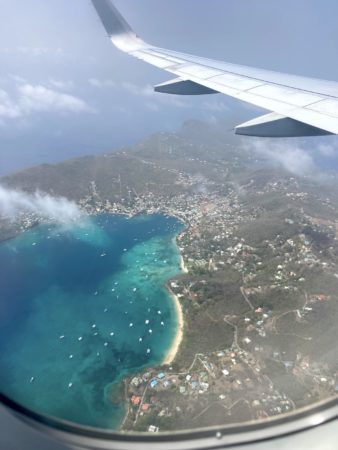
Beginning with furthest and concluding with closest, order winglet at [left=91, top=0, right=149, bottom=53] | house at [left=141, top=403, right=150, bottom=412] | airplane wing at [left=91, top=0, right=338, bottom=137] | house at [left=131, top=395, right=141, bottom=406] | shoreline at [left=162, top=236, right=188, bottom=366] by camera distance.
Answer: shoreline at [left=162, top=236, right=188, bottom=366] < house at [left=131, top=395, right=141, bottom=406] < house at [left=141, top=403, right=150, bottom=412] < winglet at [left=91, top=0, right=149, bottom=53] < airplane wing at [left=91, top=0, right=338, bottom=137]

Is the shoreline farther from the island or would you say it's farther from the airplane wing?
the airplane wing

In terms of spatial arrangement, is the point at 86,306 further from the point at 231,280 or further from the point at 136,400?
the point at 231,280

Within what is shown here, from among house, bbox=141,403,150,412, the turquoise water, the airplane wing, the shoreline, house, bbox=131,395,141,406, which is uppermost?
the airplane wing

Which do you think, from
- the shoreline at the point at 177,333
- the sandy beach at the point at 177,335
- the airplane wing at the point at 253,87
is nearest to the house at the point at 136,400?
the shoreline at the point at 177,333

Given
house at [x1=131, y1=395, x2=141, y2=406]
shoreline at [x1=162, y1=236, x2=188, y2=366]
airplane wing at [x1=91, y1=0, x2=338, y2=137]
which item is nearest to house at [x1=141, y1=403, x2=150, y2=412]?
house at [x1=131, y1=395, x2=141, y2=406]

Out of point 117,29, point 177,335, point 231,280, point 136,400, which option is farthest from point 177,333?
point 117,29

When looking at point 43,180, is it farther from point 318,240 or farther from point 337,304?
point 337,304

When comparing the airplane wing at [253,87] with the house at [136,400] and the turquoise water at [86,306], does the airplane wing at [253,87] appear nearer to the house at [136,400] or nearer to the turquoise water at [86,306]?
the turquoise water at [86,306]
